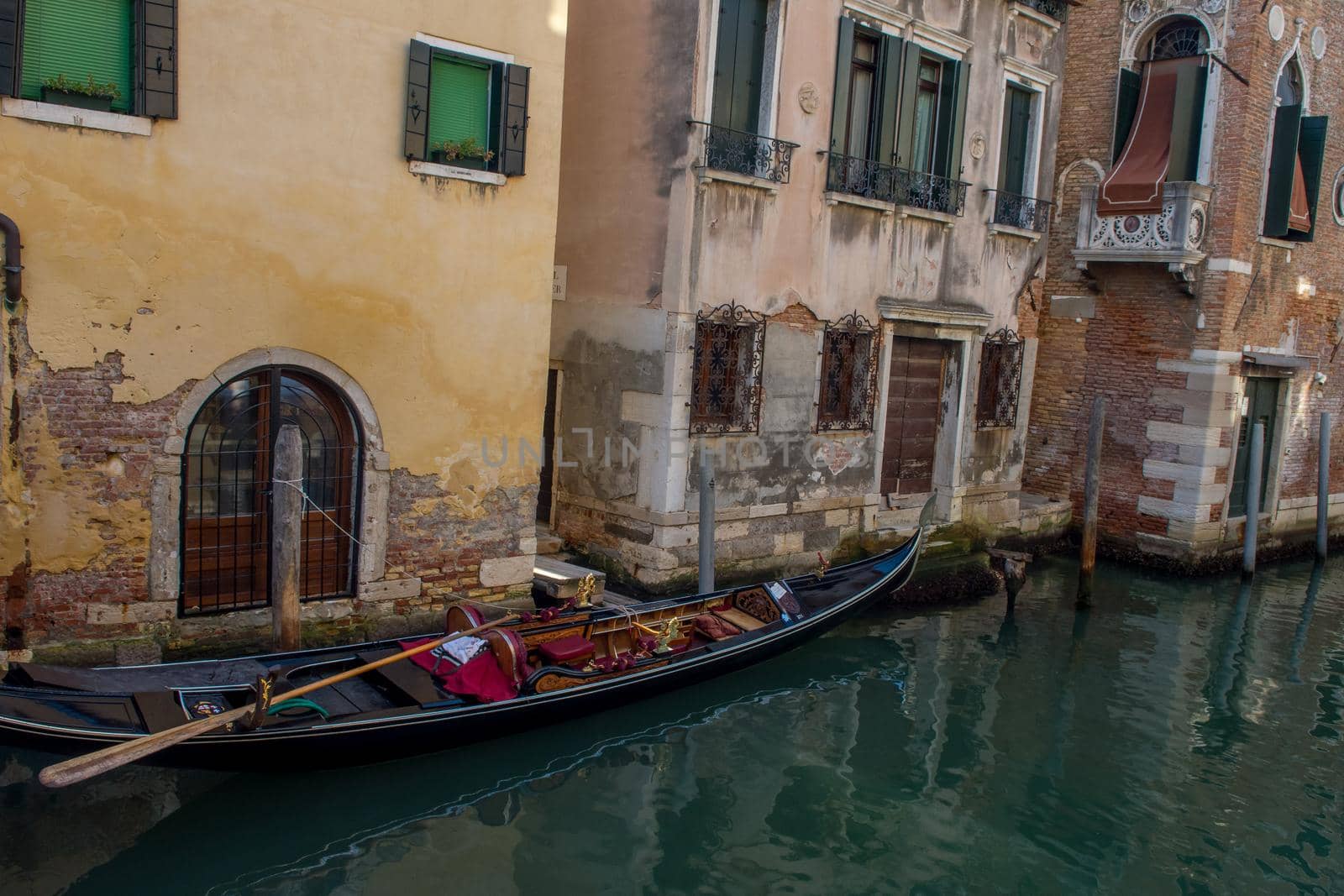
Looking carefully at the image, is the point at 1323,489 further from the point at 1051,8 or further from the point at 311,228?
the point at 311,228

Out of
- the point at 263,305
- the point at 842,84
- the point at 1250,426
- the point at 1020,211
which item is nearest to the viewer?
the point at 263,305

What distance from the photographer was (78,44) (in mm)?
5789

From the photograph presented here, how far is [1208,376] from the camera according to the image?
11672 millimetres

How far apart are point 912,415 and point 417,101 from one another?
6.05 m

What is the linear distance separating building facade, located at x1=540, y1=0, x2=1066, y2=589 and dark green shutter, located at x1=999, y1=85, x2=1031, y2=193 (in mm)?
85

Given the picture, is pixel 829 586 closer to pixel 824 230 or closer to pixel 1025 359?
pixel 824 230

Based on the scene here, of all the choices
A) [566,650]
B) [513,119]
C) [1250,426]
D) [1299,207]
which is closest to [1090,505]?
[1250,426]

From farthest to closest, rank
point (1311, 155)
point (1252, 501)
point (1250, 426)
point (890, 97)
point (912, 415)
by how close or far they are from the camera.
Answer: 1. point (1250, 426)
2. point (1311, 155)
3. point (1252, 501)
4. point (912, 415)
5. point (890, 97)

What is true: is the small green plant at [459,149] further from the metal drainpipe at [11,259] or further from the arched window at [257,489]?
the metal drainpipe at [11,259]

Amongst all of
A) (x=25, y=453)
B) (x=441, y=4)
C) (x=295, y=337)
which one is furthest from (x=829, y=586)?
(x=25, y=453)

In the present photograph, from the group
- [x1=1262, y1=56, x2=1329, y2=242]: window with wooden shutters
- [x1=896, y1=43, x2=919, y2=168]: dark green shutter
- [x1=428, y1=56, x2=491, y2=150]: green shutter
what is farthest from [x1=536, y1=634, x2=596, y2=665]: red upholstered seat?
[x1=1262, y1=56, x2=1329, y2=242]: window with wooden shutters

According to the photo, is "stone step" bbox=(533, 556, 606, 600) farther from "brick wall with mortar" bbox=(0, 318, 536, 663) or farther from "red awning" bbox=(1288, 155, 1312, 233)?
"red awning" bbox=(1288, 155, 1312, 233)

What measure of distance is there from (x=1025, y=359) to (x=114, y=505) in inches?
362

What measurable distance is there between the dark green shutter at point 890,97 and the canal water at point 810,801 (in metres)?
4.44
